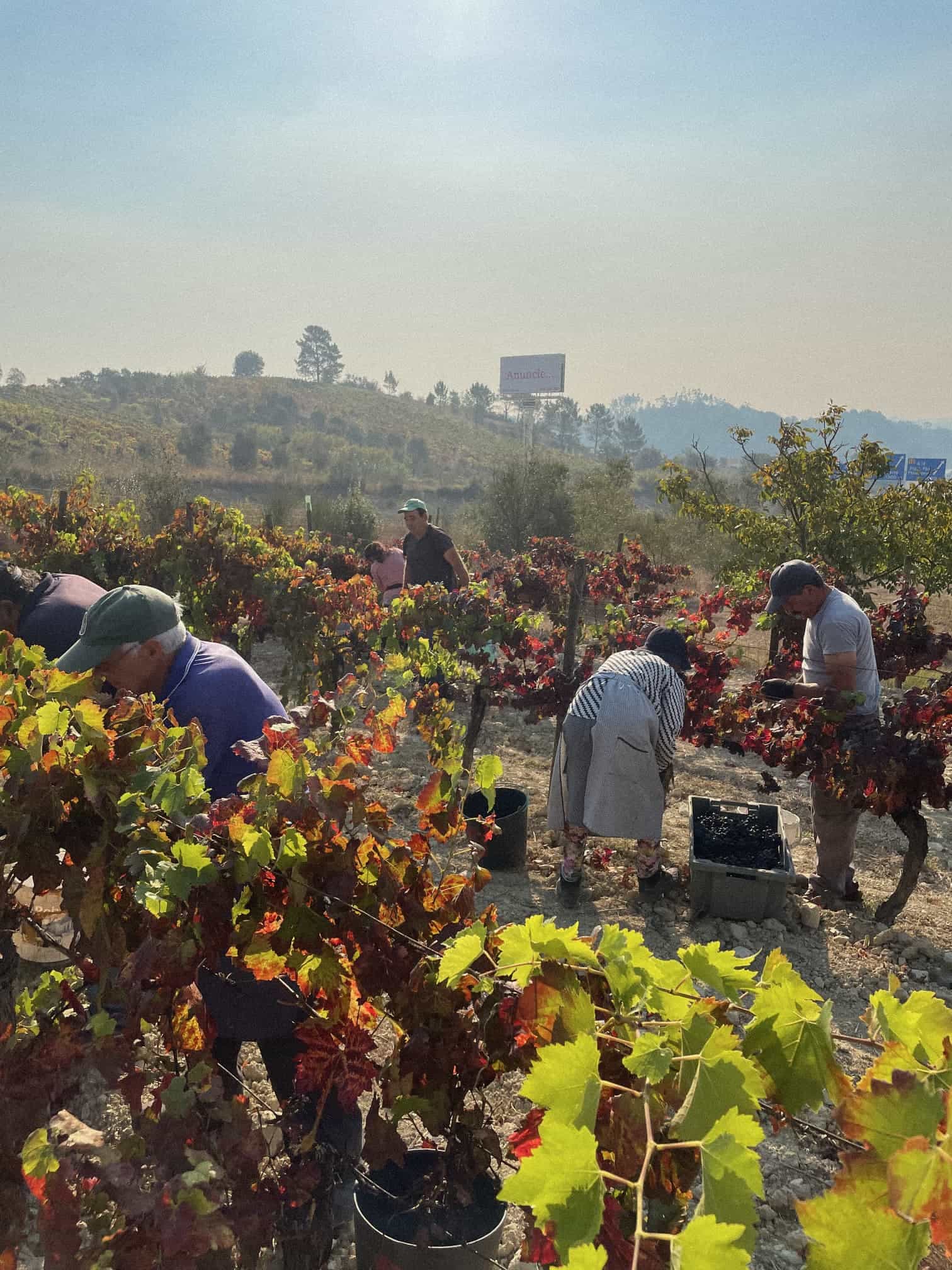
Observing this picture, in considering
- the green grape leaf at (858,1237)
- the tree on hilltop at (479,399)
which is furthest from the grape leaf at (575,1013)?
the tree on hilltop at (479,399)

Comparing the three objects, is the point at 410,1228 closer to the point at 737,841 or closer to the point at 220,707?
the point at 220,707

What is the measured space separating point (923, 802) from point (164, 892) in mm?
5777

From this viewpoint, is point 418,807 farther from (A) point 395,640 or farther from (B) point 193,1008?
(A) point 395,640

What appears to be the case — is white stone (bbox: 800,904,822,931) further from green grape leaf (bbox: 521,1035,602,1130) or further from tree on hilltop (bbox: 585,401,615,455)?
tree on hilltop (bbox: 585,401,615,455)

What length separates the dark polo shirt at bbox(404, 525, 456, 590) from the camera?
7.12 metres

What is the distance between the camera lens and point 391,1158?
159 centimetres

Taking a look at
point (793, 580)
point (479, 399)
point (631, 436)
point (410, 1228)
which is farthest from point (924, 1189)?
point (631, 436)

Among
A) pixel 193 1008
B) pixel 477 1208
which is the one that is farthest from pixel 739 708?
pixel 193 1008

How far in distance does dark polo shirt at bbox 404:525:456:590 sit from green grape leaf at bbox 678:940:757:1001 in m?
6.08

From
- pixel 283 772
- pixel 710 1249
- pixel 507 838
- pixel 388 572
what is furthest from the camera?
pixel 388 572

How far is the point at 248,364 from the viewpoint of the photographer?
125 m

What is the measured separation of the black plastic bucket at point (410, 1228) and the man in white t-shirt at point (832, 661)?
2.77 m

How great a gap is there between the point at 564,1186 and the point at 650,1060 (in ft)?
0.67

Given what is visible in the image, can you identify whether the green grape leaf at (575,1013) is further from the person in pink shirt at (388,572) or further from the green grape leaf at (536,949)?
the person in pink shirt at (388,572)
